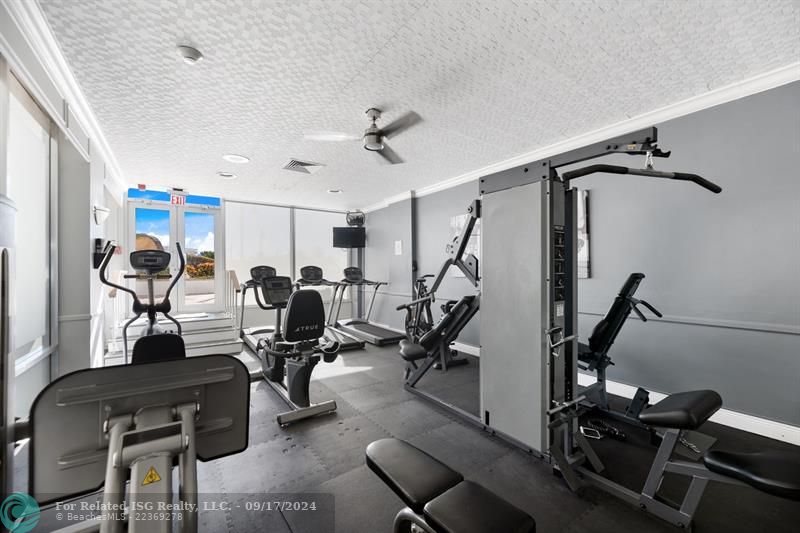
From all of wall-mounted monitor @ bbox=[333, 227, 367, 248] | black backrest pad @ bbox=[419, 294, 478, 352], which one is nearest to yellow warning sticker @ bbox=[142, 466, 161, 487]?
black backrest pad @ bbox=[419, 294, 478, 352]

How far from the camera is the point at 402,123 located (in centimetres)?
312

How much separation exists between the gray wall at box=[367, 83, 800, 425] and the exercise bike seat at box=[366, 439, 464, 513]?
9.87ft

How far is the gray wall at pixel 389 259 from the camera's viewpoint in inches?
252

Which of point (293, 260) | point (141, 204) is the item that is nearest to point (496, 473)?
point (293, 260)

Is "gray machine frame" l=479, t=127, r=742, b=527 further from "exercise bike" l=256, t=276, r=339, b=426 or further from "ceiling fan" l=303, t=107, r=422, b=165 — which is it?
"exercise bike" l=256, t=276, r=339, b=426

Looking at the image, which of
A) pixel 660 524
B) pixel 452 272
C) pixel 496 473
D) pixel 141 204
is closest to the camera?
pixel 660 524

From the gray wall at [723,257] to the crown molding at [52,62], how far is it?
4.66 meters

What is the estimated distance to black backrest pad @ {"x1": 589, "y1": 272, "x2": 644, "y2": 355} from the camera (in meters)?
2.68

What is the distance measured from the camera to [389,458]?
1173 mm

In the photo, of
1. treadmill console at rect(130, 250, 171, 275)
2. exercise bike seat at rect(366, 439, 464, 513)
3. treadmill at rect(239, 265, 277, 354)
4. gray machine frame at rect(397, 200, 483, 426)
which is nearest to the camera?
exercise bike seat at rect(366, 439, 464, 513)

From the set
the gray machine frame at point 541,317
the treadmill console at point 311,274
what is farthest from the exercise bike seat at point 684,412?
the treadmill console at point 311,274

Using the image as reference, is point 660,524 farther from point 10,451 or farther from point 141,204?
point 141,204

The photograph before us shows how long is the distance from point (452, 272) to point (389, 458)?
14.0 ft

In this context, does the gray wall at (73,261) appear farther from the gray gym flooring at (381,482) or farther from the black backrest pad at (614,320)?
the black backrest pad at (614,320)
